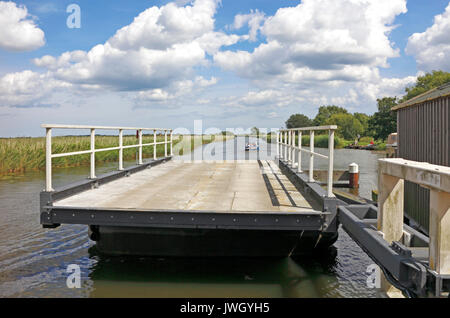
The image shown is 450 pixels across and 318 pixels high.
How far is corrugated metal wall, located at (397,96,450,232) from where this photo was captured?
7340 mm

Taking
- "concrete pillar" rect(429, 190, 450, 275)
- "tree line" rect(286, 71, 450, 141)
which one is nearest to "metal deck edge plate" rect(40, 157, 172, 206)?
"concrete pillar" rect(429, 190, 450, 275)

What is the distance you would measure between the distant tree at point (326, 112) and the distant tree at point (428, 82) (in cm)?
7201

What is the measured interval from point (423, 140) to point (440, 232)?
6.35 metres

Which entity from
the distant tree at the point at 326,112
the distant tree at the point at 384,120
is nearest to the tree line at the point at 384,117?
the distant tree at the point at 384,120

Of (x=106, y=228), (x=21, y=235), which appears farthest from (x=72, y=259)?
(x=21, y=235)

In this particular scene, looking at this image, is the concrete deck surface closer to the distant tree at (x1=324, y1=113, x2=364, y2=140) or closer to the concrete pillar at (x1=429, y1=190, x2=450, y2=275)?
the concrete pillar at (x1=429, y1=190, x2=450, y2=275)

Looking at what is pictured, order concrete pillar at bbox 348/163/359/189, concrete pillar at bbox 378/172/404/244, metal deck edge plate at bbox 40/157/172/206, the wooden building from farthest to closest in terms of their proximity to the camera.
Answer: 1. concrete pillar at bbox 348/163/359/189
2. the wooden building
3. metal deck edge plate at bbox 40/157/172/206
4. concrete pillar at bbox 378/172/404/244

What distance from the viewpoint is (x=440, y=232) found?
2.92m

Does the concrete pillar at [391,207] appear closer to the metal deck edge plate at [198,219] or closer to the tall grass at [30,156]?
the metal deck edge plate at [198,219]

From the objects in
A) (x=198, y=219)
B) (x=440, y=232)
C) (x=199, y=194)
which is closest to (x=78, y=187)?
(x=199, y=194)

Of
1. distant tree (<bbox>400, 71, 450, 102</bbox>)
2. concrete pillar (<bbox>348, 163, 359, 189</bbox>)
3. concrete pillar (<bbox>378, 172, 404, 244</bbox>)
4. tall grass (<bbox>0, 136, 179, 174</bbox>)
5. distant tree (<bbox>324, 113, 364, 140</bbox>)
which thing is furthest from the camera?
distant tree (<bbox>324, 113, 364, 140</bbox>)

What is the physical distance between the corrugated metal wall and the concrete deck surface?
119 inches

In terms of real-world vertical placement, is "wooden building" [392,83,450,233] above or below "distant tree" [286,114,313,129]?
below
